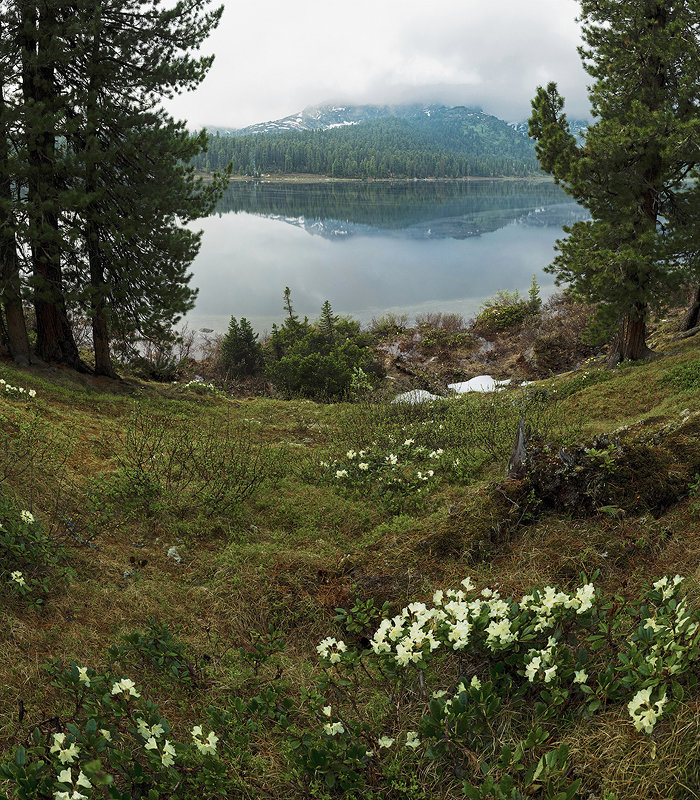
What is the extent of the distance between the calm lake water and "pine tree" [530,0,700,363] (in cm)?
2499

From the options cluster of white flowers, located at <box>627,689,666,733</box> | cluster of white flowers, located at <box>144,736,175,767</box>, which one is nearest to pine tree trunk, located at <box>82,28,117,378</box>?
cluster of white flowers, located at <box>144,736,175,767</box>

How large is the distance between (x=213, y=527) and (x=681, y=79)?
1241 centimetres

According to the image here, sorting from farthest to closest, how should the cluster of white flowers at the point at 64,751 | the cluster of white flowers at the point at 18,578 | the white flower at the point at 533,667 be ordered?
the cluster of white flowers at the point at 18,578 → the white flower at the point at 533,667 → the cluster of white flowers at the point at 64,751

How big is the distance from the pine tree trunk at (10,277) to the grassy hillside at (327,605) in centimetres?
353

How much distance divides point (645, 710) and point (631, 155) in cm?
1255

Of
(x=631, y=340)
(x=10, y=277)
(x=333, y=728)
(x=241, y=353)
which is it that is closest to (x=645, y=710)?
(x=333, y=728)

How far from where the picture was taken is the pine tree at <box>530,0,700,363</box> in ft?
36.2

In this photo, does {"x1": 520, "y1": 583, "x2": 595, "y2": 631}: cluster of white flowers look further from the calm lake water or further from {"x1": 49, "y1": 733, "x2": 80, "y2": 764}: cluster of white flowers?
the calm lake water

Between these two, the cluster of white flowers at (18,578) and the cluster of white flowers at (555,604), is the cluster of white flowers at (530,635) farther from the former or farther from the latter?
the cluster of white flowers at (18,578)

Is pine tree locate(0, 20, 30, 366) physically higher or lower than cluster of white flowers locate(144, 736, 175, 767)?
higher

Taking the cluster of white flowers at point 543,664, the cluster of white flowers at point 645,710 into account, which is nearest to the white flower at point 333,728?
Result: the cluster of white flowers at point 543,664

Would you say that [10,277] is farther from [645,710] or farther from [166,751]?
[645,710]

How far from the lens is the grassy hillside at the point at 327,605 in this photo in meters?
2.30

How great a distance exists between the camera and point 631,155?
11750 mm
